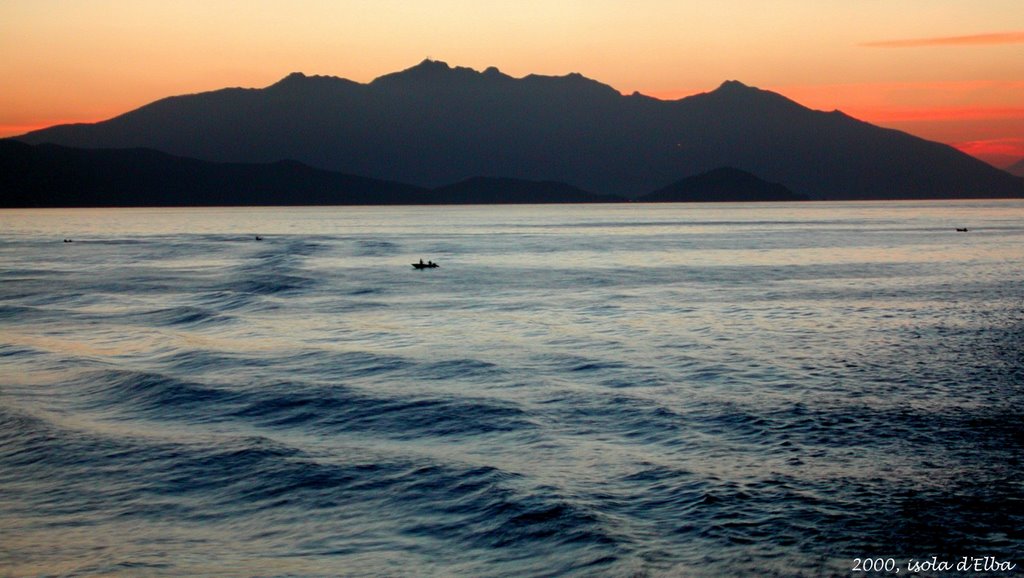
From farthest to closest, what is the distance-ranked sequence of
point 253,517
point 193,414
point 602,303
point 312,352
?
point 602,303 < point 312,352 < point 193,414 < point 253,517

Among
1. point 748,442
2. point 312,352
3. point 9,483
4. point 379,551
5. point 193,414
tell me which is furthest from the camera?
point 312,352

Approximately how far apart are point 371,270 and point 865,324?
46.6 m

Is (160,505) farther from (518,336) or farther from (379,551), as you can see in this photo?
(518,336)

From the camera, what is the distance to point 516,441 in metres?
19.4

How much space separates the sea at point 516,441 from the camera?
44.7ft

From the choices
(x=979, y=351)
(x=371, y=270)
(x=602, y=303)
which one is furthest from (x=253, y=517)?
(x=371, y=270)

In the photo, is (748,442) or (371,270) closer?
(748,442)

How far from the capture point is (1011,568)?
12.6 meters

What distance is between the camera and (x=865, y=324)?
126 feet

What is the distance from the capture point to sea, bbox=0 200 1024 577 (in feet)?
44.7

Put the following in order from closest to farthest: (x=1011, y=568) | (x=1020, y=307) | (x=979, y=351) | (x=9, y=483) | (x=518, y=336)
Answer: (x=1011, y=568), (x=9, y=483), (x=979, y=351), (x=518, y=336), (x=1020, y=307)

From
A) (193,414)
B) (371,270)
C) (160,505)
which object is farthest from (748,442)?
(371,270)

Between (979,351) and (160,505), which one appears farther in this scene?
(979,351)

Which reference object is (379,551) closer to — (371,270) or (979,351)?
(979,351)
